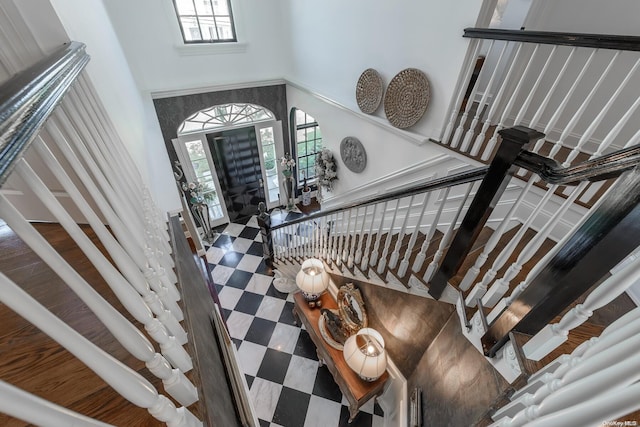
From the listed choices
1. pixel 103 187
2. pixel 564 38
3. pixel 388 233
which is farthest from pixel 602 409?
pixel 564 38

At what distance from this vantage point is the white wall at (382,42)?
196 cm

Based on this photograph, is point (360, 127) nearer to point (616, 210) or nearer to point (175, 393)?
point (616, 210)

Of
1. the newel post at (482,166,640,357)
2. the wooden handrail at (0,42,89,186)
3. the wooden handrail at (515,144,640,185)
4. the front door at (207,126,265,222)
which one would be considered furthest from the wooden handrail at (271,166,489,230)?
the front door at (207,126,265,222)

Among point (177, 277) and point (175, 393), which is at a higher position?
point (175, 393)

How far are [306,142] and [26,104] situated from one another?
4920 millimetres

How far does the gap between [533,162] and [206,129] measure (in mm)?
4368

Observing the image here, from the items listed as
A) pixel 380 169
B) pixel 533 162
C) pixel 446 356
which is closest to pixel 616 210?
pixel 533 162

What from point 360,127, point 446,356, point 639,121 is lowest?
point 446,356

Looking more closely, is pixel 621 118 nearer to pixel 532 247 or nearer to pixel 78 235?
pixel 532 247

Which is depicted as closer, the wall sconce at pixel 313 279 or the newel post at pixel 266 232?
the wall sconce at pixel 313 279

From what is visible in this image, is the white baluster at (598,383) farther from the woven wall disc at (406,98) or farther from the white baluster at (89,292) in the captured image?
the woven wall disc at (406,98)

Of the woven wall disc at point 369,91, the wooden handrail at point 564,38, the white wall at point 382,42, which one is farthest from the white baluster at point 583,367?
the woven wall disc at point 369,91

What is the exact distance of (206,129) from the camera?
13.7 ft

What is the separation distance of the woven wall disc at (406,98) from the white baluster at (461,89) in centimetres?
26
